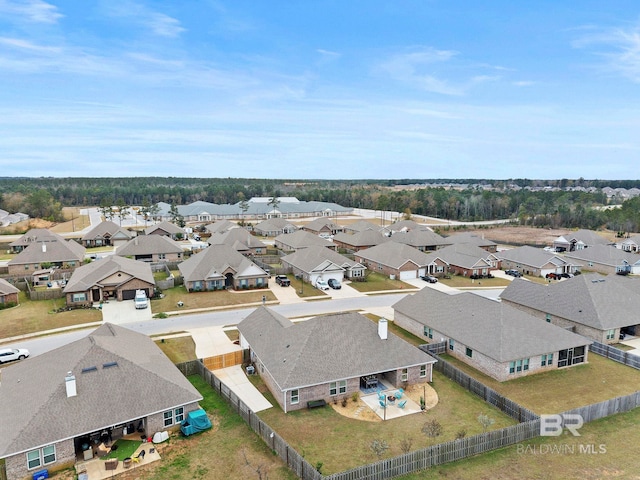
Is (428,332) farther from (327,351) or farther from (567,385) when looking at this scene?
(327,351)

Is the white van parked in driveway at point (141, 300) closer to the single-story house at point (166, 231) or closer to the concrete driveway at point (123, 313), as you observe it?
the concrete driveway at point (123, 313)

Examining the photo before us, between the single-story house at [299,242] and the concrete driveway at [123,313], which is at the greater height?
the single-story house at [299,242]

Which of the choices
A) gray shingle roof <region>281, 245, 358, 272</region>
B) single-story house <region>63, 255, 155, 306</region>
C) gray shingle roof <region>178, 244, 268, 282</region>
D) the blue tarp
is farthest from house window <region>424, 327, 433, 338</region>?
single-story house <region>63, 255, 155, 306</region>

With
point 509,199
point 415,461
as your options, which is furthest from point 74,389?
point 509,199

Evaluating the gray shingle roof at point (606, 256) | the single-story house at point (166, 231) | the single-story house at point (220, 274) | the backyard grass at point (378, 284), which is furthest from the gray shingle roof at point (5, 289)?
the gray shingle roof at point (606, 256)

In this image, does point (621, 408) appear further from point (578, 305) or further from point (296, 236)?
point (296, 236)
